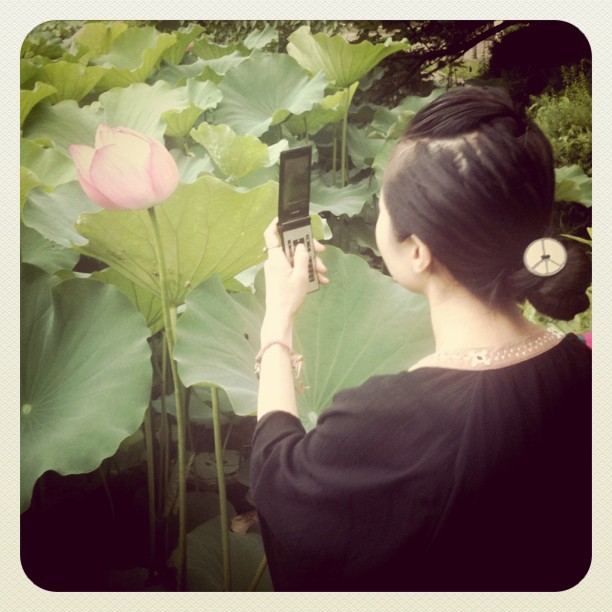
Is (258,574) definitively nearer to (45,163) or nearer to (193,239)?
(193,239)

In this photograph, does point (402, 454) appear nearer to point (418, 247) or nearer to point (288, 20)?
point (418, 247)

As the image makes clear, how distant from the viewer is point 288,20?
4.56 feet

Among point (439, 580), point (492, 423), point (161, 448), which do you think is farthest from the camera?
point (161, 448)

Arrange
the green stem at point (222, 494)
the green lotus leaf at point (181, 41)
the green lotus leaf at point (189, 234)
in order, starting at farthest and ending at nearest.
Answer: the green lotus leaf at point (181, 41) → the green stem at point (222, 494) → the green lotus leaf at point (189, 234)

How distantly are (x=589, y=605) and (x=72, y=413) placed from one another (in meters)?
0.92

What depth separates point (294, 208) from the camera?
1270mm

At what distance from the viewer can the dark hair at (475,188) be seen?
1104mm

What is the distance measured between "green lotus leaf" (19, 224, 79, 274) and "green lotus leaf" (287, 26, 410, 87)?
0.53 metres

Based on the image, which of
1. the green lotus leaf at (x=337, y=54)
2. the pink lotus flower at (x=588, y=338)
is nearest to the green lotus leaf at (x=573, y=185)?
the pink lotus flower at (x=588, y=338)

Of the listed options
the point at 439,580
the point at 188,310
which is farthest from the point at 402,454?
the point at 188,310

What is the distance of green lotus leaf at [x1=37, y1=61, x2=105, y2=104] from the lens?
142 cm

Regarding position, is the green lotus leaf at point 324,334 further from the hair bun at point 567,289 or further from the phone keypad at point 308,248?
the hair bun at point 567,289

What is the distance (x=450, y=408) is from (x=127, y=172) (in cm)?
57

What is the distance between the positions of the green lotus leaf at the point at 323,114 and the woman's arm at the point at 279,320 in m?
0.27
